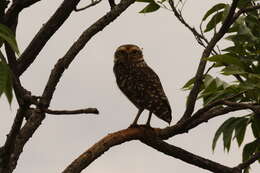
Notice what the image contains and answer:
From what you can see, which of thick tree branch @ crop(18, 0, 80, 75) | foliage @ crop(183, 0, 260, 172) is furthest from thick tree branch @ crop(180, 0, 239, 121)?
thick tree branch @ crop(18, 0, 80, 75)

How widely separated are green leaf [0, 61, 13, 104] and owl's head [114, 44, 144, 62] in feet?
15.8

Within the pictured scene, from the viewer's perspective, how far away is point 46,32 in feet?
18.9

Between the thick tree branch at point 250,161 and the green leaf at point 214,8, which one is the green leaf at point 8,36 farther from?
the green leaf at point 214,8

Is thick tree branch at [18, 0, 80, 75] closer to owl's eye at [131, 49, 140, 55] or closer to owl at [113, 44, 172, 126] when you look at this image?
owl at [113, 44, 172, 126]

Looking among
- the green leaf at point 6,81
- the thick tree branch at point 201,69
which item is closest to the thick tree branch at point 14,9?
the thick tree branch at point 201,69

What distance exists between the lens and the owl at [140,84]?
7.20m

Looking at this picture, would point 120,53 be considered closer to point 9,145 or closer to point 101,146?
point 101,146

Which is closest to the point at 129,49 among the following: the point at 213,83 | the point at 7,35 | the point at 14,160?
the point at 213,83

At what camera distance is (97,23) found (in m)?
5.67

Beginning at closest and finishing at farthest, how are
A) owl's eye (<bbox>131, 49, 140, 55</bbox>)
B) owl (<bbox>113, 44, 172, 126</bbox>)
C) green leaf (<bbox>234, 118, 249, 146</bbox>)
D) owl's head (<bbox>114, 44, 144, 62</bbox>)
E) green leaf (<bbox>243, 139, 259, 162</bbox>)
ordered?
green leaf (<bbox>234, 118, 249, 146</bbox>), green leaf (<bbox>243, 139, 259, 162</bbox>), owl (<bbox>113, 44, 172, 126</bbox>), owl's head (<bbox>114, 44, 144, 62</bbox>), owl's eye (<bbox>131, 49, 140, 55</bbox>)

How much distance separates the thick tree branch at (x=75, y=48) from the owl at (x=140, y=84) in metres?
1.33

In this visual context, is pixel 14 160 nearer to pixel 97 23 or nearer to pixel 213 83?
pixel 97 23

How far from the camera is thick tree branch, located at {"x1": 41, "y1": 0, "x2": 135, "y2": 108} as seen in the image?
16.6 feet

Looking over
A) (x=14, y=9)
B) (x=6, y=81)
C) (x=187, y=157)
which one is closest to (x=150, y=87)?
(x=187, y=157)
